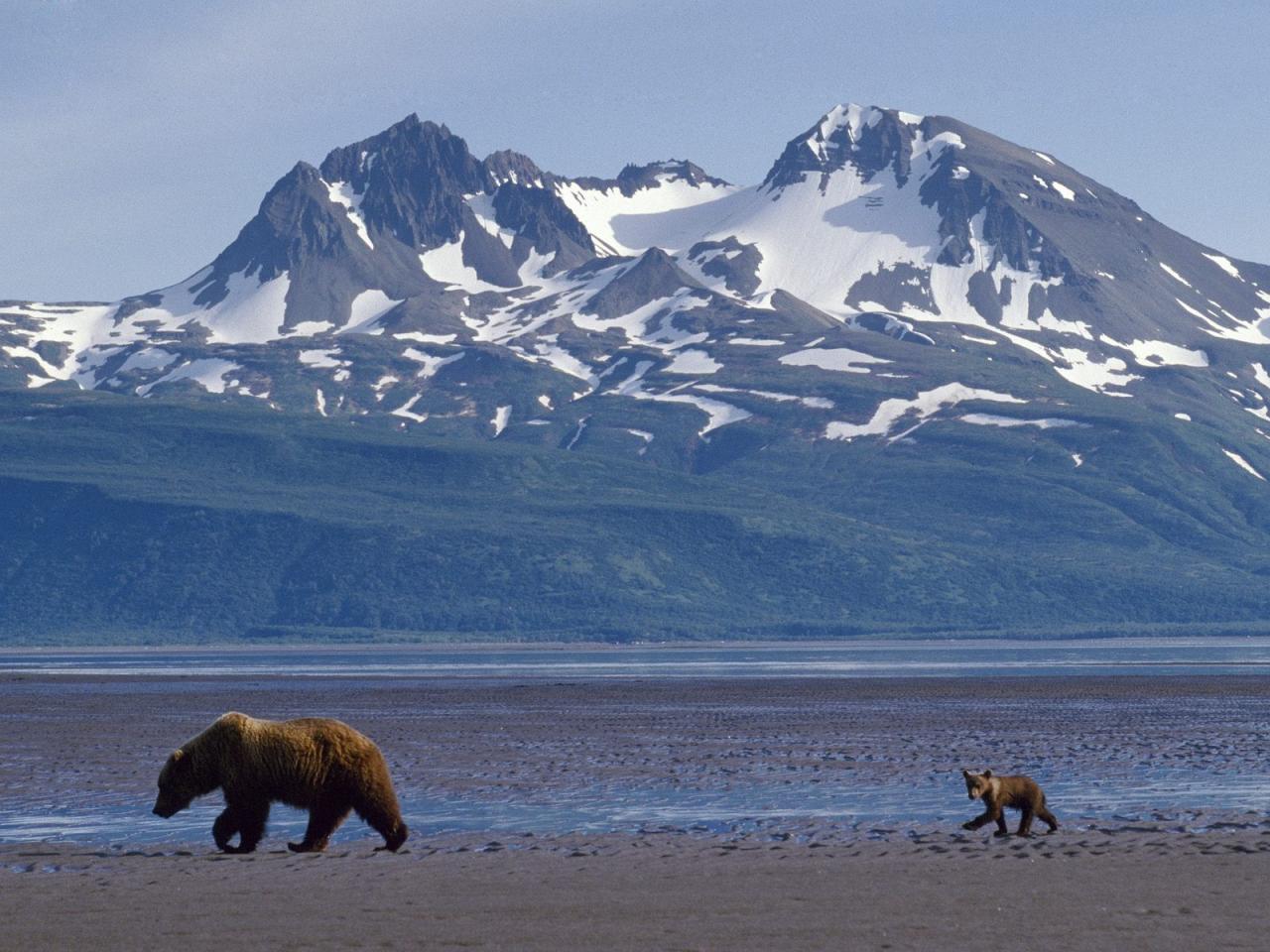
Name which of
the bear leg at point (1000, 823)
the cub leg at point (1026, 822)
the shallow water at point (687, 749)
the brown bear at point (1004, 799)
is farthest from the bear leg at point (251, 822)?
the cub leg at point (1026, 822)

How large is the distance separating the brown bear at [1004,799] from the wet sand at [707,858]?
414 mm

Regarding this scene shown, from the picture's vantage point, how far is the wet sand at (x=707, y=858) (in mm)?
19547

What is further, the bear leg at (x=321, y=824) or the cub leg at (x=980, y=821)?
the cub leg at (x=980, y=821)

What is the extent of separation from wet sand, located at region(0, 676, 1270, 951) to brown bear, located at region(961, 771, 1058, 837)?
0.41 meters

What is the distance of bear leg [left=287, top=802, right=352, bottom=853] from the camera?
81.9 feet

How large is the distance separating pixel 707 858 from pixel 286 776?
17.4 ft

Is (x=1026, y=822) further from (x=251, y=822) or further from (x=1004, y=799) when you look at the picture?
(x=251, y=822)

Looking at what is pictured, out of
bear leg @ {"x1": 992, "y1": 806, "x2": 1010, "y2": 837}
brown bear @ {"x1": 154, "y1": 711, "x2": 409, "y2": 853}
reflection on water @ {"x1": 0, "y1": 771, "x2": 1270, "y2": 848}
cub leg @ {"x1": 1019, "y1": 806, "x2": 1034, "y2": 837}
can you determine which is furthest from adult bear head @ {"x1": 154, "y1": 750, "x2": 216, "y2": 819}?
cub leg @ {"x1": 1019, "y1": 806, "x2": 1034, "y2": 837}

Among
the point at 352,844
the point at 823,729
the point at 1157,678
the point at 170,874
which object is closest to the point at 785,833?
the point at 352,844

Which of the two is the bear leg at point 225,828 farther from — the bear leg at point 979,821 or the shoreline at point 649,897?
the bear leg at point 979,821

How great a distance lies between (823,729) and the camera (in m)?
54.0

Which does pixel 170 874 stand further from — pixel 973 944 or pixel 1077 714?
pixel 1077 714

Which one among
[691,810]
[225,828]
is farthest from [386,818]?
[691,810]

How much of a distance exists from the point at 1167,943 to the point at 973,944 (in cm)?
171
